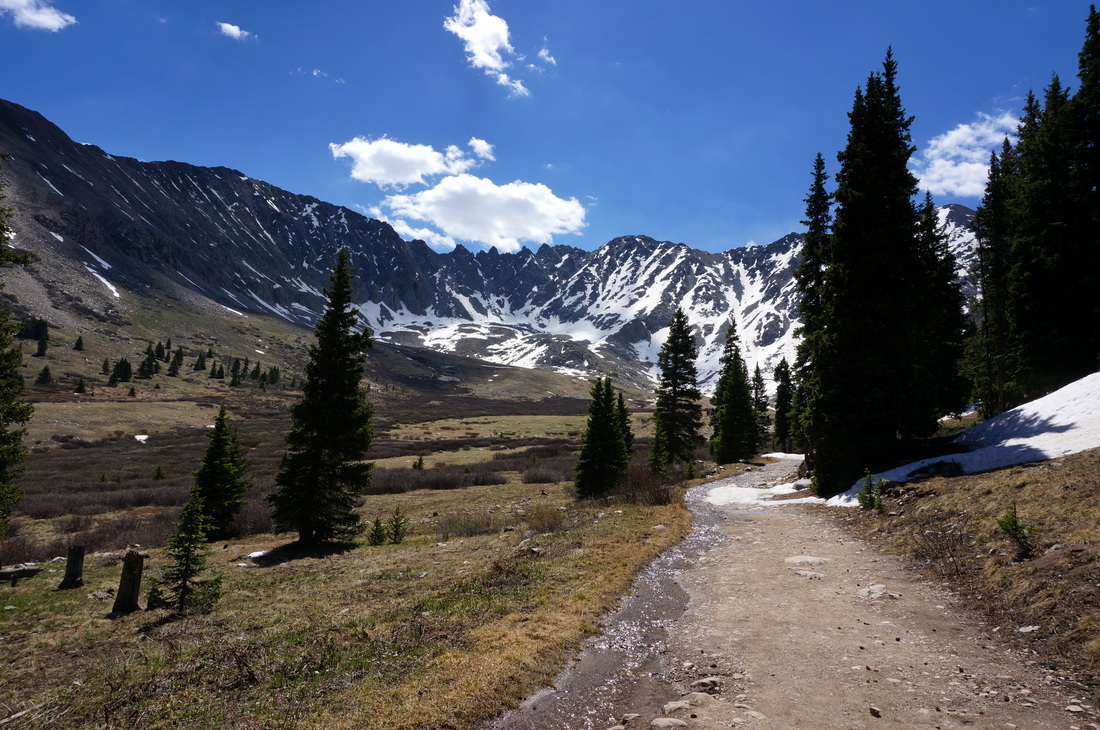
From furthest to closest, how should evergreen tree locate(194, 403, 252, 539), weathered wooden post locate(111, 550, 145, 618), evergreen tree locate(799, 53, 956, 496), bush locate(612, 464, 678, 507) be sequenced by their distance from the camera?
evergreen tree locate(194, 403, 252, 539), bush locate(612, 464, 678, 507), evergreen tree locate(799, 53, 956, 496), weathered wooden post locate(111, 550, 145, 618)

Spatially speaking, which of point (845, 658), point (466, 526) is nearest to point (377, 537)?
point (466, 526)

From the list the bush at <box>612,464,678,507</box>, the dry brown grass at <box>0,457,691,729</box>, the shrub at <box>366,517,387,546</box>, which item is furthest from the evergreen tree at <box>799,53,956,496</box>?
the shrub at <box>366,517,387,546</box>

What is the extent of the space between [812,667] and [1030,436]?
1419cm

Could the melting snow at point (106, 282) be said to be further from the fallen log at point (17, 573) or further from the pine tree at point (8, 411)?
the pine tree at point (8, 411)

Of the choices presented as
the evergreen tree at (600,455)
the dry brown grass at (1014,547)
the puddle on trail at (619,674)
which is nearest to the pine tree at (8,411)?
the puddle on trail at (619,674)

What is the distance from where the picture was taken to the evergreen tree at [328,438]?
20.7 meters

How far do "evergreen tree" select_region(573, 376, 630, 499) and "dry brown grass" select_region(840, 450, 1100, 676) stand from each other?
18.0 meters

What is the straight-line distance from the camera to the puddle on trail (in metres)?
5.91

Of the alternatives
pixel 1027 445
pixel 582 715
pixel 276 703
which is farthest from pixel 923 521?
pixel 276 703

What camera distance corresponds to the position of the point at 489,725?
5668mm

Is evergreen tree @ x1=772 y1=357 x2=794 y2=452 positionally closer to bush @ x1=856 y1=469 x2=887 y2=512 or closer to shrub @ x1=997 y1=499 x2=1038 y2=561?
bush @ x1=856 y1=469 x2=887 y2=512

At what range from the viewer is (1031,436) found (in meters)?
15.0

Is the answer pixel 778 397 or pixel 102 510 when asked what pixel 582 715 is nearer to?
pixel 102 510

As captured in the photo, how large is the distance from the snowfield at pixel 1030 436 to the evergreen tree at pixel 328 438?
64.0 ft
